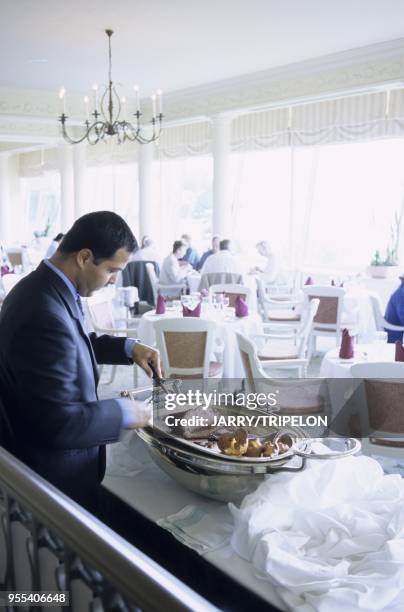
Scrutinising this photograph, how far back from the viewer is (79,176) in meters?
11.4

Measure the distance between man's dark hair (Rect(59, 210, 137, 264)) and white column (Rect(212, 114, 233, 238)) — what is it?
24.9 feet

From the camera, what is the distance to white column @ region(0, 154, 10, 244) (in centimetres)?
1716

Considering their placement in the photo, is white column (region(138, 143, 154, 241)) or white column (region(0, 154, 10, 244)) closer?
white column (region(138, 143, 154, 241))

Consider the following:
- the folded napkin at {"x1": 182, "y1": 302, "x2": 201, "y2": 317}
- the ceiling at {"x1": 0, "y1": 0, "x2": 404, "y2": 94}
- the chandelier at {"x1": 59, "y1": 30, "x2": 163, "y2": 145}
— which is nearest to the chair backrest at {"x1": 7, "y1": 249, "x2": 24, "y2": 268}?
the chandelier at {"x1": 59, "y1": 30, "x2": 163, "y2": 145}

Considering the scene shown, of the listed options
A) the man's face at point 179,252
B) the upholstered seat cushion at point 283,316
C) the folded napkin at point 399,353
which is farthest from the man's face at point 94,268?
the man's face at point 179,252

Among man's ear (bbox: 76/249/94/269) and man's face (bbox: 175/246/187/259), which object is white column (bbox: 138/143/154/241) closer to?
man's face (bbox: 175/246/187/259)

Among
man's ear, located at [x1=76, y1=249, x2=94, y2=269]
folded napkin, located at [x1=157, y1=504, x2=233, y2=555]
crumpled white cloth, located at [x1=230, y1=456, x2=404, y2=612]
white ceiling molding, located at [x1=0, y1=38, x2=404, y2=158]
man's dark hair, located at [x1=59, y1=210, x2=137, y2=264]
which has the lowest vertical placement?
folded napkin, located at [x1=157, y1=504, x2=233, y2=555]

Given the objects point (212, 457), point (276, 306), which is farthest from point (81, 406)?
point (276, 306)

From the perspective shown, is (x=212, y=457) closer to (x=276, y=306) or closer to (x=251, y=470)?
(x=251, y=470)

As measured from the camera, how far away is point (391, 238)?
805cm

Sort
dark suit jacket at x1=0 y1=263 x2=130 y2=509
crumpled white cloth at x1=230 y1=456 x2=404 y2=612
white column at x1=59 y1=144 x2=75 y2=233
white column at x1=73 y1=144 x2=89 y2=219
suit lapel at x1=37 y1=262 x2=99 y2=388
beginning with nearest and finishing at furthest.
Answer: crumpled white cloth at x1=230 y1=456 x2=404 y2=612 < dark suit jacket at x1=0 y1=263 x2=130 y2=509 < suit lapel at x1=37 y1=262 x2=99 y2=388 < white column at x1=73 y1=144 x2=89 y2=219 < white column at x1=59 y1=144 x2=75 y2=233

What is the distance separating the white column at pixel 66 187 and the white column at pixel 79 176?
755mm

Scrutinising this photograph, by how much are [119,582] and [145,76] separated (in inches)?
312

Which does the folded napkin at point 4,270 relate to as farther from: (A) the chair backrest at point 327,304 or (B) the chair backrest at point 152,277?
(A) the chair backrest at point 327,304
